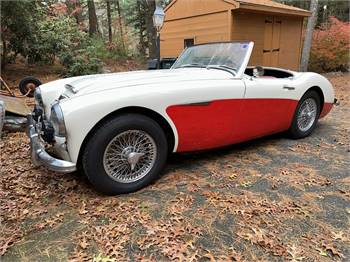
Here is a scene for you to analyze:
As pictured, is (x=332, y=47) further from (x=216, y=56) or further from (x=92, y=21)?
(x=92, y=21)

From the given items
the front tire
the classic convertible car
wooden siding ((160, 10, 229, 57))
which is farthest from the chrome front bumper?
wooden siding ((160, 10, 229, 57))

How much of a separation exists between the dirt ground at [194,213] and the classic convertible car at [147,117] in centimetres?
30

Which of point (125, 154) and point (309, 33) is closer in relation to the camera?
point (125, 154)

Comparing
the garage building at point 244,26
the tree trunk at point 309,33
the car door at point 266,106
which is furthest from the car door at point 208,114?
the tree trunk at point 309,33

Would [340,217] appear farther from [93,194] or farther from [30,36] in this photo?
[30,36]

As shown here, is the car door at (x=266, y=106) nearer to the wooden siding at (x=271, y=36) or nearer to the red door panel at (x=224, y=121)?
the red door panel at (x=224, y=121)

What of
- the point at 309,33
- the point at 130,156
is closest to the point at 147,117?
the point at 130,156

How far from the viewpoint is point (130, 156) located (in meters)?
2.84

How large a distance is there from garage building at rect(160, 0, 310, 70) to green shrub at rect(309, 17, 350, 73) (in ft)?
4.37

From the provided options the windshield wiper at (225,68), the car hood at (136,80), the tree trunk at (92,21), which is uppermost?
the tree trunk at (92,21)

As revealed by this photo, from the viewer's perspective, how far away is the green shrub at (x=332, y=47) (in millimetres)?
12133

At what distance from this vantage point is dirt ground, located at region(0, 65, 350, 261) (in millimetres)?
2152

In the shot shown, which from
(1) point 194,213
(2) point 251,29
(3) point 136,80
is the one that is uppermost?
(2) point 251,29

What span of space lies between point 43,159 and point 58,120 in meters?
0.42
